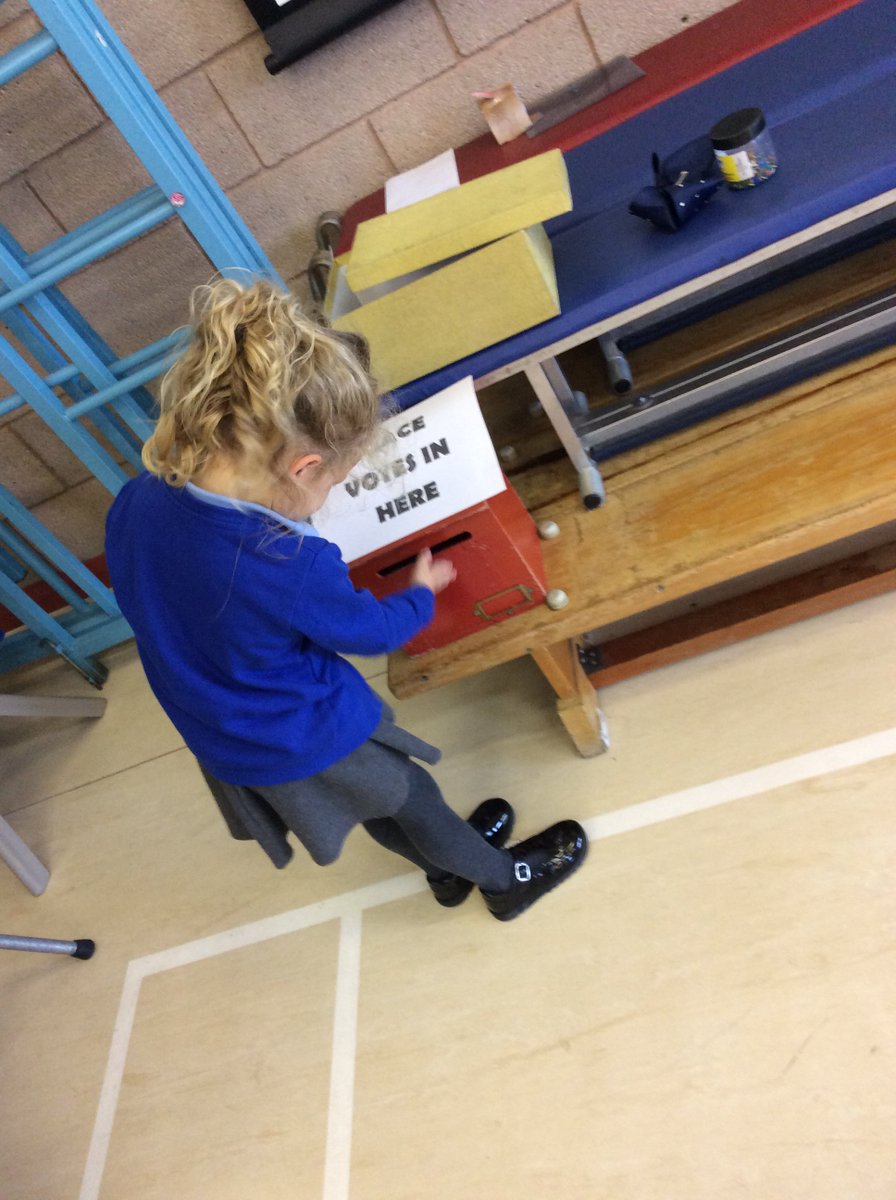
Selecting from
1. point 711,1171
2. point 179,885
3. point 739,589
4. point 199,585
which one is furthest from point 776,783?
point 179,885

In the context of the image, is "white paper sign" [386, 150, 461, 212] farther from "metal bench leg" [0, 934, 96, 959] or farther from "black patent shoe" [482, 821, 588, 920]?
"metal bench leg" [0, 934, 96, 959]

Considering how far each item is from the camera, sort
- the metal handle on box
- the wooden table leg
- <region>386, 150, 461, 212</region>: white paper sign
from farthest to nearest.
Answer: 1. <region>386, 150, 461, 212</region>: white paper sign
2. the wooden table leg
3. the metal handle on box

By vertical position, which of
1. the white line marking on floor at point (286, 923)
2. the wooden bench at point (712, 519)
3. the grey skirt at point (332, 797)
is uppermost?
the grey skirt at point (332, 797)

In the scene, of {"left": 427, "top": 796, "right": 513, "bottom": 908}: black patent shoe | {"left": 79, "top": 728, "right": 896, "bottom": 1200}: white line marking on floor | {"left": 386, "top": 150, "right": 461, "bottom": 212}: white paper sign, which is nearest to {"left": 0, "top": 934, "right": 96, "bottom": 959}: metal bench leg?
{"left": 79, "top": 728, "right": 896, "bottom": 1200}: white line marking on floor

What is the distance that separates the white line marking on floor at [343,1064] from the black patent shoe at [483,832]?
220mm

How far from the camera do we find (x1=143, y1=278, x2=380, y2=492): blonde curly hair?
1087 mm

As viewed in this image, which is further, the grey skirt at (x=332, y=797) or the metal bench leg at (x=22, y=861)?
the metal bench leg at (x=22, y=861)

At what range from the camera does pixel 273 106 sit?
222 centimetres

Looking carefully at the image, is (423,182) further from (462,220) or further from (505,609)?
(505,609)

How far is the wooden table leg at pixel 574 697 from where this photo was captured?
5.68ft

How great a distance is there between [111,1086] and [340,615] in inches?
54.9

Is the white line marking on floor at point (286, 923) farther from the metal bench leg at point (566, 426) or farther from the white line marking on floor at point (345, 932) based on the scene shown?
the metal bench leg at point (566, 426)

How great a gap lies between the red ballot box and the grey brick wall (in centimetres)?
119

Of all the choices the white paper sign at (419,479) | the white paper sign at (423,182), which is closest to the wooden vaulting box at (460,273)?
the white paper sign at (419,479)
